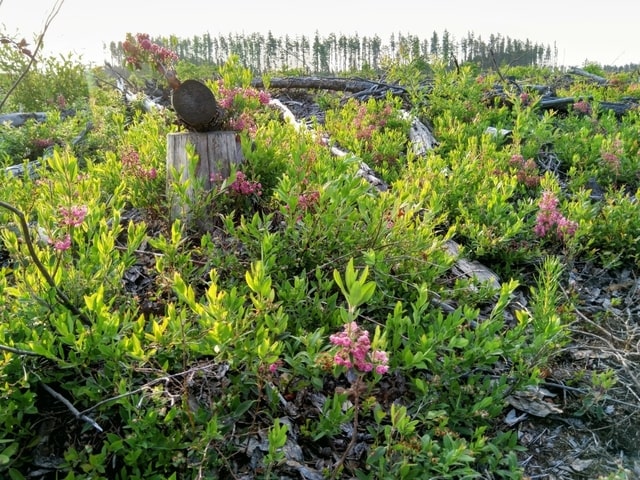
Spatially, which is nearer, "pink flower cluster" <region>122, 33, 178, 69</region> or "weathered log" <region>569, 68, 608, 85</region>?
"pink flower cluster" <region>122, 33, 178, 69</region>

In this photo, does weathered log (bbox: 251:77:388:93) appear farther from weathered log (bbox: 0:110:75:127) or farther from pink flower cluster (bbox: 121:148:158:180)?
pink flower cluster (bbox: 121:148:158:180)

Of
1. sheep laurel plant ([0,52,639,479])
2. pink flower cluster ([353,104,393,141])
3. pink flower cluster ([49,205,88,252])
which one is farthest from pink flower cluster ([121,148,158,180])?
pink flower cluster ([353,104,393,141])

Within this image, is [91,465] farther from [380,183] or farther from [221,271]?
[380,183]

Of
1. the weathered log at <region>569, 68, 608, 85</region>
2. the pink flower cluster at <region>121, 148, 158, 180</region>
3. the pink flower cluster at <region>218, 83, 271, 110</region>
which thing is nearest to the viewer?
the pink flower cluster at <region>121, 148, 158, 180</region>

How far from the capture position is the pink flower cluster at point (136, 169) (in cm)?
404

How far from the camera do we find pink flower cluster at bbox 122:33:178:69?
14.6 ft

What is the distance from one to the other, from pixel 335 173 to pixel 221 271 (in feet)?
3.97

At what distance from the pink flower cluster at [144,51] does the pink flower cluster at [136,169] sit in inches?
40.7

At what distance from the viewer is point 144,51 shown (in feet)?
14.8

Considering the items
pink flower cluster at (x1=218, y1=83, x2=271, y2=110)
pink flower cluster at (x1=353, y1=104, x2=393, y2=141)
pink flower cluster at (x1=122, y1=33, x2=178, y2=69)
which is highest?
pink flower cluster at (x1=122, y1=33, x2=178, y2=69)

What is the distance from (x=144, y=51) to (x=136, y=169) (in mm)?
1333

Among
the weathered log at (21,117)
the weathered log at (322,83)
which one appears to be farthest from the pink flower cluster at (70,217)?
the weathered log at (322,83)

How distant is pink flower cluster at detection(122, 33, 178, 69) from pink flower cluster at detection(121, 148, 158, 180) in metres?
1.03

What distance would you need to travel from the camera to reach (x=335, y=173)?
364 centimetres
